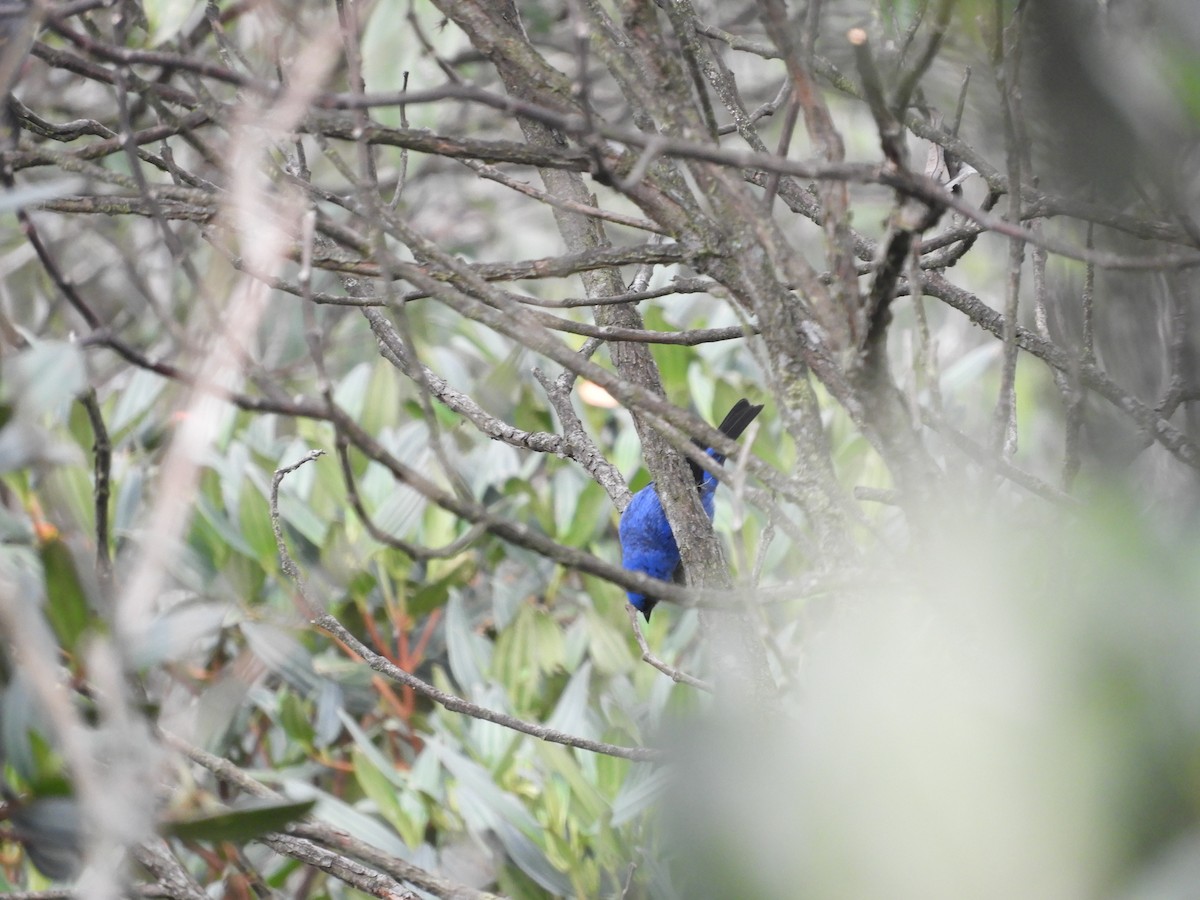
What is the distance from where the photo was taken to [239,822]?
103 cm

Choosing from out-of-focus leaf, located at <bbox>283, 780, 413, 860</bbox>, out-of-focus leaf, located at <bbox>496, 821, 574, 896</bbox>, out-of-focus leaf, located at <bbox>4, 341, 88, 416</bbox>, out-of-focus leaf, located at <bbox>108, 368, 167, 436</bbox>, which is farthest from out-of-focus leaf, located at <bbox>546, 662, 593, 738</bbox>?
out-of-focus leaf, located at <bbox>108, 368, 167, 436</bbox>

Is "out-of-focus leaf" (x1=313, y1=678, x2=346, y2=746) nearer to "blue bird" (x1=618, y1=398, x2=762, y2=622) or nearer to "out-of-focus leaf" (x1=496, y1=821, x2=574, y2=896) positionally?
"out-of-focus leaf" (x1=496, y1=821, x2=574, y2=896)

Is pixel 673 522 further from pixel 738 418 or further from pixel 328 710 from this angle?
pixel 738 418

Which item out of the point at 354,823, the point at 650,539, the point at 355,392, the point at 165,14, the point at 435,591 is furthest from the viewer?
the point at 650,539

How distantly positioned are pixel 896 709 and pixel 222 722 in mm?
A: 1778

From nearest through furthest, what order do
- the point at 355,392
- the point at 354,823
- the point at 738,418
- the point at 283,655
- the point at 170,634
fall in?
the point at 170,634, the point at 354,823, the point at 283,655, the point at 738,418, the point at 355,392

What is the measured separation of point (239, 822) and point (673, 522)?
95 cm

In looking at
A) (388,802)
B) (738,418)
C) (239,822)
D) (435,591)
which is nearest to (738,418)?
(738,418)

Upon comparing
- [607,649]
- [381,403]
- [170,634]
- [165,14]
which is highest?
[165,14]

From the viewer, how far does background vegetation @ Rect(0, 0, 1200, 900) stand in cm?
68

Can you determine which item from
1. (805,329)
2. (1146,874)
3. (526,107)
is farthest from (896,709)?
(805,329)

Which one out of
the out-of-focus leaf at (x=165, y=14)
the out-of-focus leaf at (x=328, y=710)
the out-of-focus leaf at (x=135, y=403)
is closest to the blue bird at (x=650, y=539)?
the out-of-focus leaf at (x=328, y=710)

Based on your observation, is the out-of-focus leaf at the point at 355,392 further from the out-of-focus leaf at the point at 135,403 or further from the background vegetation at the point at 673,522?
the background vegetation at the point at 673,522

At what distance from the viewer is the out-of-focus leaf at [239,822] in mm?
1020
